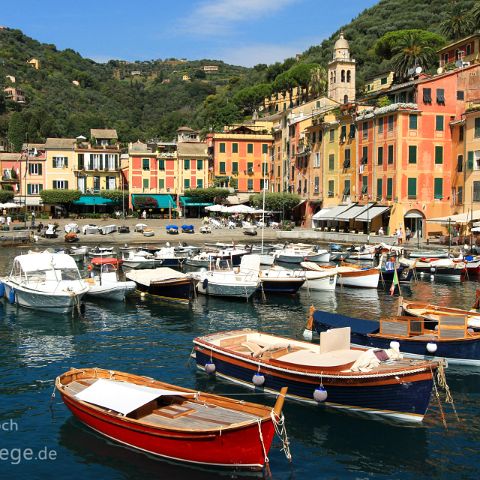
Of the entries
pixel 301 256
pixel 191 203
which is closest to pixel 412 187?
pixel 301 256

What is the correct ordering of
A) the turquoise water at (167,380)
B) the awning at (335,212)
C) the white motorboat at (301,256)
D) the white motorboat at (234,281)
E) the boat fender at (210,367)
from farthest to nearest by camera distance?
1. the awning at (335,212)
2. the white motorboat at (301,256)
3. the white motorboat at (234,281)
4. the boat fender at (210,367)
5. the turquoise water at (167,380)

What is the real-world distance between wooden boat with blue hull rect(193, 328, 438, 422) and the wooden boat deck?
3947mm

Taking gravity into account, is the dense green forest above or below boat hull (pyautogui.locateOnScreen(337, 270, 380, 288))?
above

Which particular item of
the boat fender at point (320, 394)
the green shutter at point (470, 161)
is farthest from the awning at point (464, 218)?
the boat fender at point (320, 394)

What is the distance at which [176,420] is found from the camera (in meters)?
15.9

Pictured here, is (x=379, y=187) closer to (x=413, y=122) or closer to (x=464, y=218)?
(x=413, y=122)

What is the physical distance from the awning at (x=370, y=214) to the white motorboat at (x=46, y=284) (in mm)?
40822

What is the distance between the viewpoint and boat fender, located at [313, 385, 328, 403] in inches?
742

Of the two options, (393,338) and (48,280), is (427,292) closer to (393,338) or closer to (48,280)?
(393,338)

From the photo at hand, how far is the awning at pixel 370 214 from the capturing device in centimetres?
6925

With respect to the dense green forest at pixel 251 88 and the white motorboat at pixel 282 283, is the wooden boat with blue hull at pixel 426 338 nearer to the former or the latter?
the white motorboat at pixel 282 283

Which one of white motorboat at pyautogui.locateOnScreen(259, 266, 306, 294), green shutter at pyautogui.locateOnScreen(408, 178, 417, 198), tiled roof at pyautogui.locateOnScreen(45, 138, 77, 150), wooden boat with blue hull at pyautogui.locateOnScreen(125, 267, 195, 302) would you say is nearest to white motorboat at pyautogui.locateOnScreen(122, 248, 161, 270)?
wooden boat with blue hull at pyautogui.locateOnScreen(125, 267, 195, 302)

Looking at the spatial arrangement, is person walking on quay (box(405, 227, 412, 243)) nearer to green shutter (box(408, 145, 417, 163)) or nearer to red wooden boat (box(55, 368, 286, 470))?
green shutter (box(408, 145, 417, 163))

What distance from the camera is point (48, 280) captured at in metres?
35.6
